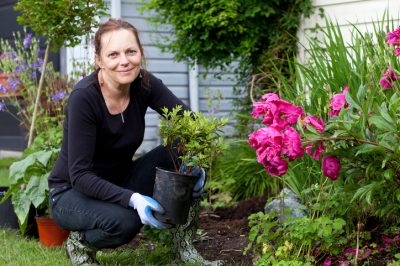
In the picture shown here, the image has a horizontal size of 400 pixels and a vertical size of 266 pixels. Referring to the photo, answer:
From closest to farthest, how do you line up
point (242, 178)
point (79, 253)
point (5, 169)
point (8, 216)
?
point (79, 253)
point (8, 216)
point (242, 178)
point (5, 169)

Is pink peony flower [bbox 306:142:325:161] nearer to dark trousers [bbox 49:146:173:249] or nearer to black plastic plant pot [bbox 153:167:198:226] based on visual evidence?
black plastic plant pot [bbox 153:167:198:226]

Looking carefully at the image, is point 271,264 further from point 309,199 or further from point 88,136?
point 88,136

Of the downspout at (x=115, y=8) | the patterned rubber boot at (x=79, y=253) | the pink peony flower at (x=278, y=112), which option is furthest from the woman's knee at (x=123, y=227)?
the downspout at (x=115, y=8)

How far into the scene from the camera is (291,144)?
102 inches

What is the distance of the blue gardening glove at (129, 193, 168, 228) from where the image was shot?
3.19 metres

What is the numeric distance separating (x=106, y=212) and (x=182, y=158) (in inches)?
16.8

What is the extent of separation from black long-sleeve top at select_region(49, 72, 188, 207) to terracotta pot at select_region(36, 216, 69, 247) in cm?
44

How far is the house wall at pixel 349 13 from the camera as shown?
5.34 meters

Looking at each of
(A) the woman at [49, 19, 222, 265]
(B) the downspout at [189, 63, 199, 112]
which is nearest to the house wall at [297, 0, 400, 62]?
(A) the woman at [49, 19, 222, 265]

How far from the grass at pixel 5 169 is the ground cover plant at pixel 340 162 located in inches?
136

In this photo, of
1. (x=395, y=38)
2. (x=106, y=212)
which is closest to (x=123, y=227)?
(x=106, y=212)

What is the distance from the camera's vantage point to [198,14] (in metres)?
5.64

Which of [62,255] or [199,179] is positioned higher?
[199,179]

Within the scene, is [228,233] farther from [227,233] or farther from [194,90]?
[194,90]
